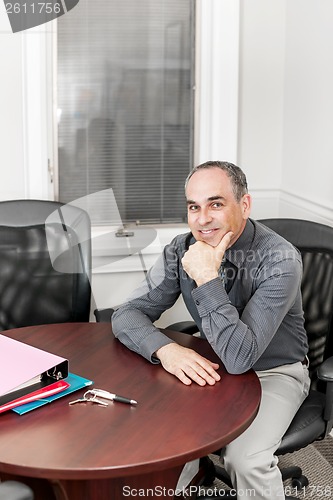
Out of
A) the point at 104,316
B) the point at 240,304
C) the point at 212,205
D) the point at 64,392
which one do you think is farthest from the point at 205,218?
the point at 64,392

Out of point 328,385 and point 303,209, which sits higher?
point 303,209

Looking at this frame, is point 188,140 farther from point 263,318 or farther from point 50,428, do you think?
point 50,428

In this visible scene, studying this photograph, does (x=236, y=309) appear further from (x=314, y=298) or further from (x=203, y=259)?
(x=314, y=298)

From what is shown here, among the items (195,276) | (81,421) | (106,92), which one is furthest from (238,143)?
(81,421)

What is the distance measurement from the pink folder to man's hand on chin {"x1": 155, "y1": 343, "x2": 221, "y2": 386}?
310 millimetres

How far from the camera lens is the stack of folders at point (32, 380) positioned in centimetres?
188

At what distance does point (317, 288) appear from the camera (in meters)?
2.70

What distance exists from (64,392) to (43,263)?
1035 mm

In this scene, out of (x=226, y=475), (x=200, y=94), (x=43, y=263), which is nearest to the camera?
(x=226, y=475)

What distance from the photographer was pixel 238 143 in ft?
11.5

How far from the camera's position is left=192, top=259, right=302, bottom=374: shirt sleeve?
2.11 meters

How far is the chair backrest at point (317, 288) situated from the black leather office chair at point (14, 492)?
1.40 m

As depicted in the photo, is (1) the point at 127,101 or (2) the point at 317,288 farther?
(1) the point at 127,101

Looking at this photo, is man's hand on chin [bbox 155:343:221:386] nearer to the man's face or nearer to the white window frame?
the man's face
